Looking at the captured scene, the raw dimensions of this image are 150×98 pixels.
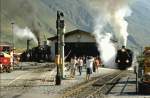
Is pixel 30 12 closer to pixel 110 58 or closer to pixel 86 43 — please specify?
pixel 86 43

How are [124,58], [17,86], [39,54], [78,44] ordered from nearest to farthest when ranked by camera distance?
[17,86], [124,58], [78,44], [39,54]

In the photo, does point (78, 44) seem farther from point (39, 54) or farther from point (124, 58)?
point (124, 58)

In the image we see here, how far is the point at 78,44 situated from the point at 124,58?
18.1 meters

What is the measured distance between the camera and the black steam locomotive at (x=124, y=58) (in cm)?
7094

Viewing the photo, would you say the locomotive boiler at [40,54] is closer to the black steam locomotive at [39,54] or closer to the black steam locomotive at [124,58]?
the black steam locomotive at [39,54]

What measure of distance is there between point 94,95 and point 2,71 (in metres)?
28.7

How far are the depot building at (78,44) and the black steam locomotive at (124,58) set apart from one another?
41.3ft

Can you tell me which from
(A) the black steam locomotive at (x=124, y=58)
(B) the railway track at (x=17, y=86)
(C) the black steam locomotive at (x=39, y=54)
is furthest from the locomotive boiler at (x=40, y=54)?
(B) the railway track at (x=17, y=86)

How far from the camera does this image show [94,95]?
28.2 meters

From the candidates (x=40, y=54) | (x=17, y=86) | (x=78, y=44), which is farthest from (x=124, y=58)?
(x=17, y=86)

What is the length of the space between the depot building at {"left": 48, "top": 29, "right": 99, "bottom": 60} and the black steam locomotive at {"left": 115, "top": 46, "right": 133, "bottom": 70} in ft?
41.3

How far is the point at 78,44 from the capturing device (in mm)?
88062

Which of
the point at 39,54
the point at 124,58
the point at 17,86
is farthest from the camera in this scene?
the point at 39,54

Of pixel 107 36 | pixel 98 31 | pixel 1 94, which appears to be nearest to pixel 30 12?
pixel 98 31
